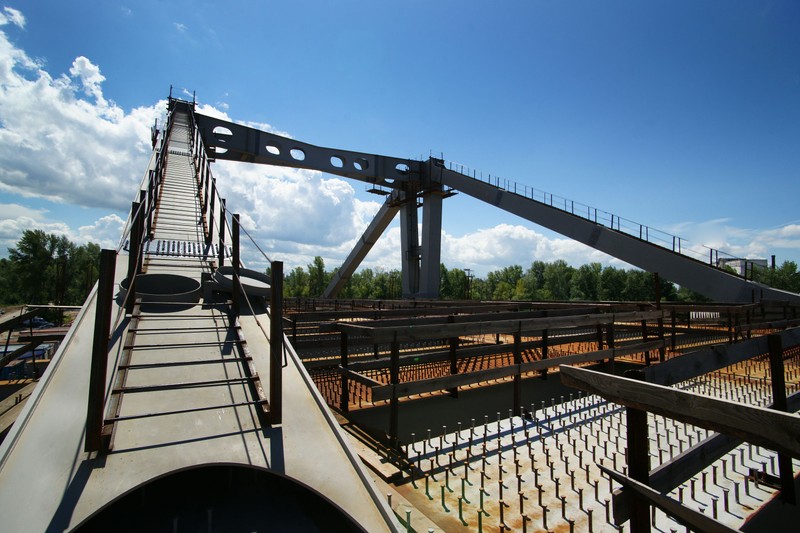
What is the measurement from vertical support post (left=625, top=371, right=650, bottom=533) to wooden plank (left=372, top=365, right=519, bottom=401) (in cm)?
295

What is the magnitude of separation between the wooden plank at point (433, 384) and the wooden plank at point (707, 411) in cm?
284

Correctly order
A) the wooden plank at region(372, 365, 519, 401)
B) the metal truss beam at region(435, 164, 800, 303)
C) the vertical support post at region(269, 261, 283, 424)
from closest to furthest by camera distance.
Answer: the vertical support post at region(269, 261, 283, 424) < the wooden plank at region(372, 365, 519, 401) < the metal truss beam at region(435, 164, 800, 303)

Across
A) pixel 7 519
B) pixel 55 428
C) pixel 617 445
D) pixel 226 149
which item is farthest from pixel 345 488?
pixel 226 149

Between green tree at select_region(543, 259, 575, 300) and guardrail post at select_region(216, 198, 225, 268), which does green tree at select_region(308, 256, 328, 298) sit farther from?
guardrail post at select_region(216, 198, 225, 268)

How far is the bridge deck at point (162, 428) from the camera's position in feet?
7.58

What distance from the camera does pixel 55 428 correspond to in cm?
271

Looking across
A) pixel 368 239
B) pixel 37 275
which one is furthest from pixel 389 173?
pixel 37 275

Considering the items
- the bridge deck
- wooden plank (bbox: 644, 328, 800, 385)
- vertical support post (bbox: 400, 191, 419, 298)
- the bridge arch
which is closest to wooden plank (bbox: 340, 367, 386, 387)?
the bridge deck

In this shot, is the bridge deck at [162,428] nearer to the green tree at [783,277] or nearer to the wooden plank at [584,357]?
the wooden plank at [584,357]

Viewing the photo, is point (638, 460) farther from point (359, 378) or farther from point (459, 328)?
Result: point (359, 378)

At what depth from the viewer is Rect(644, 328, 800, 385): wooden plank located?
272 cm

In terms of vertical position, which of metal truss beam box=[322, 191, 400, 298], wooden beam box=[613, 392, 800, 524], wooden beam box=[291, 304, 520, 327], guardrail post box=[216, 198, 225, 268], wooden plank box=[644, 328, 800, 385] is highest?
metal truss beam box=[322, 191, 400, 298]

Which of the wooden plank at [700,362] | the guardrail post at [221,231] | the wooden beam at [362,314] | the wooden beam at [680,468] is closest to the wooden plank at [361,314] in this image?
the wooden beam at [362,314]

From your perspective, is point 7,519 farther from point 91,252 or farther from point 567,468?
point 91,252
